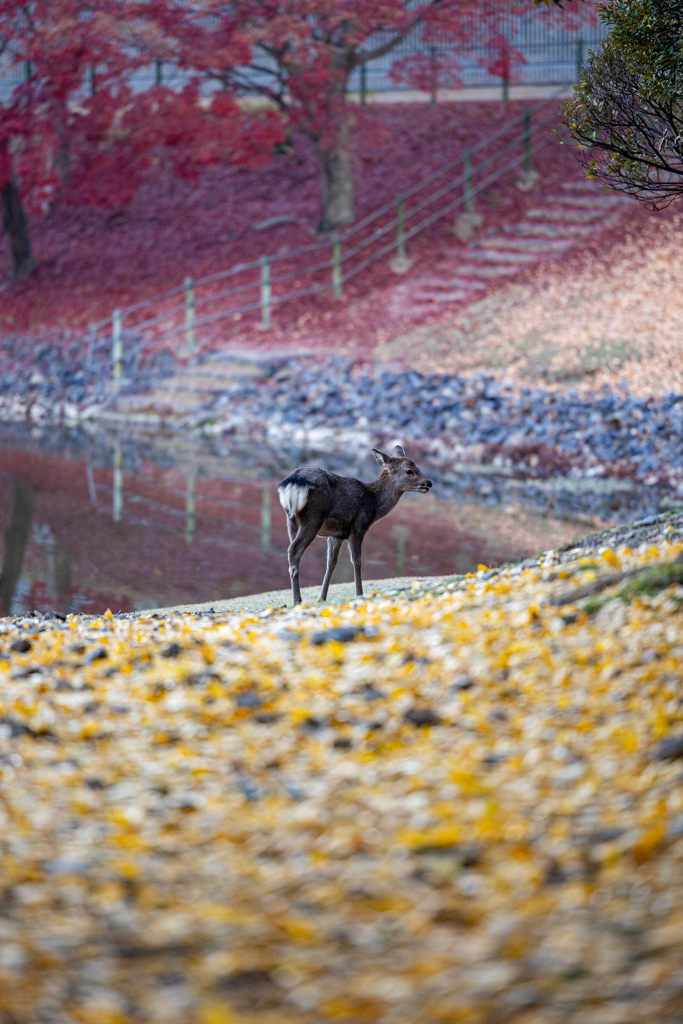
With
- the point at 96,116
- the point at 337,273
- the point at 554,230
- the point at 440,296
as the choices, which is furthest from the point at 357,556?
the point at 96,116

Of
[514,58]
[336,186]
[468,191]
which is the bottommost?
[468,191]

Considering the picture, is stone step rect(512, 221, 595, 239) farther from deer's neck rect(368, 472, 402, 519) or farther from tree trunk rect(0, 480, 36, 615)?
deer's neck rect(368, 472, 402, 519)

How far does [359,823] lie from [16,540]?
27.6 feet

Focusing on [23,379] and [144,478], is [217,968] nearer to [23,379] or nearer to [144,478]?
[144,478]

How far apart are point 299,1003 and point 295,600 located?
15.3ft

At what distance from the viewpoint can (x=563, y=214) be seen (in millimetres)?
21078

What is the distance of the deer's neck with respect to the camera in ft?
26.0

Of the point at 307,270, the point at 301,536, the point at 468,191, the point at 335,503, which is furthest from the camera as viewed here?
the point at 468,191

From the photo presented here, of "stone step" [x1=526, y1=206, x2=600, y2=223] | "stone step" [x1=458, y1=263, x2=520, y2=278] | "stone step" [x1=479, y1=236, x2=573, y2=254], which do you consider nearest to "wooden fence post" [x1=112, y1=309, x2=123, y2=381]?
"stone step" [x1=458, y1=263, x2=520, y2=278]

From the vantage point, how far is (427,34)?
20.3m

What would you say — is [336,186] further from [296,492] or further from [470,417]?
[296,492]

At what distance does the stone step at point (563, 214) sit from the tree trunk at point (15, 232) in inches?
436

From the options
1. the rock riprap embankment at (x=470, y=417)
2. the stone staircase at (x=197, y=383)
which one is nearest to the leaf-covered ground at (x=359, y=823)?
the rock riprap embankment at (x=470, y=417)

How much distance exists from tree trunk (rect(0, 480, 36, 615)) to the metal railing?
7.35 meters
